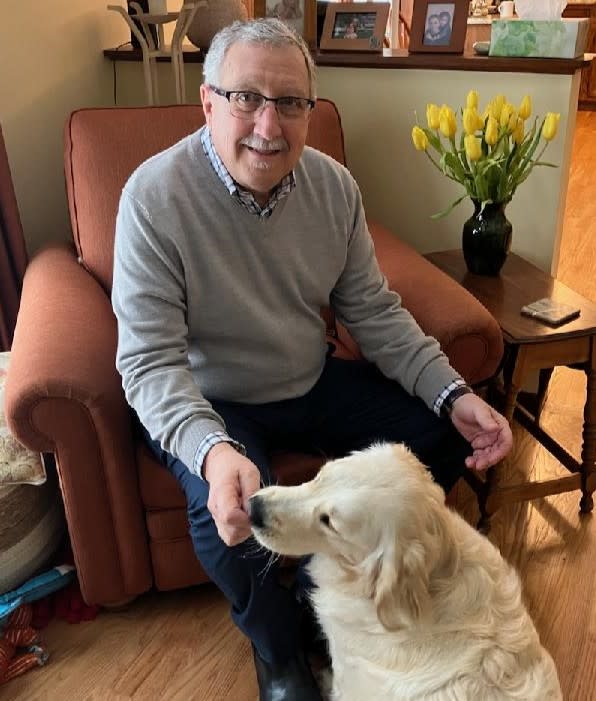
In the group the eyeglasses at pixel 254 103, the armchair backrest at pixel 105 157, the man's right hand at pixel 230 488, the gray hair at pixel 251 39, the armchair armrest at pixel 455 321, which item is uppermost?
the gray hair at pixel 251 39

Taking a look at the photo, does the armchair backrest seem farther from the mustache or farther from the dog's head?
the dog's head

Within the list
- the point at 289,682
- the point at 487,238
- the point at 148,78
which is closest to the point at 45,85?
the point at 148,78

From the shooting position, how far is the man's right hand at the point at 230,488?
1146 millimetres

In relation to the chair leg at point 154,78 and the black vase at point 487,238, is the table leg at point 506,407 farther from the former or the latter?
the chair leg at point 154,78

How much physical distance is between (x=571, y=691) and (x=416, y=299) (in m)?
0.90

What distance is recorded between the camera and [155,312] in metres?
1.39

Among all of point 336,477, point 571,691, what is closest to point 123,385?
point 336,477

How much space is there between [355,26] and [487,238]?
0.87 meters

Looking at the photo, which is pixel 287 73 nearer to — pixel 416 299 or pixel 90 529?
pixel 416 299

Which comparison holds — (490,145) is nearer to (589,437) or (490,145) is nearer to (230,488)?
(589,437)

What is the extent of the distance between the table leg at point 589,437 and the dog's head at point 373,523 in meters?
0.88

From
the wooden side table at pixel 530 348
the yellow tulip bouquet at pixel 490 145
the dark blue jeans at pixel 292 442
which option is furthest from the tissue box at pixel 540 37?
the dark blue jeans at pixel 292 442

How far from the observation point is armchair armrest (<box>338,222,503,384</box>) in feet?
5.44

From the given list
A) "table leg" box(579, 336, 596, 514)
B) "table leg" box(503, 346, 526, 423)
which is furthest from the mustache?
"table leg" box(579, 336, 596, 514)
